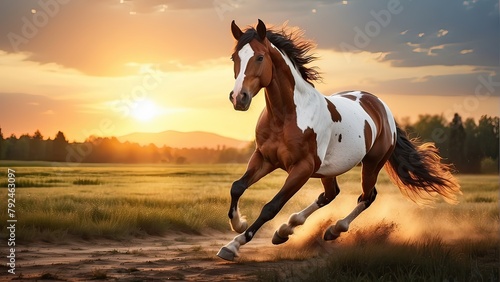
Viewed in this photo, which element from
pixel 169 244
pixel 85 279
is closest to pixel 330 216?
pixel 169 244

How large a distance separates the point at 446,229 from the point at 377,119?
2961 mm

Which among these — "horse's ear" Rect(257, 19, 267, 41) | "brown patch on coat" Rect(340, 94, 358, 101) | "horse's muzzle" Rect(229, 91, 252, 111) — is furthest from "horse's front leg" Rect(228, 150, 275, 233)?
"brown patch on coat" Rect(340, 94, 358, 101)

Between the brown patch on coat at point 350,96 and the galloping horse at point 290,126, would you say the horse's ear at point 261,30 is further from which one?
the brown patch on coat at point 350,96

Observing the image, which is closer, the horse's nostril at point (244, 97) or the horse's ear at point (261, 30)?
the horse's nostril at point (244, 97)

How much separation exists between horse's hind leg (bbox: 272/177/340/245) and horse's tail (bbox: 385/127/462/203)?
1.59m

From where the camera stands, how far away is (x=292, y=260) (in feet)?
28.5

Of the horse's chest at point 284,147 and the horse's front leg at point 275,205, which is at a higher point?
the horse's chest at point 284,147

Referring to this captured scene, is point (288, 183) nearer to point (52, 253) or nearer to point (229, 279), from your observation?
point (229, 279)

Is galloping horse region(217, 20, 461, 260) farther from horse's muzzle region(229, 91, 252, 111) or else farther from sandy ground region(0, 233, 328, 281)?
sandy ground region(0, 233, 328, 281)

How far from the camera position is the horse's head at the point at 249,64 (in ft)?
22.5

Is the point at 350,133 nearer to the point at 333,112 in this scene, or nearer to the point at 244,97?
the point at 333,112

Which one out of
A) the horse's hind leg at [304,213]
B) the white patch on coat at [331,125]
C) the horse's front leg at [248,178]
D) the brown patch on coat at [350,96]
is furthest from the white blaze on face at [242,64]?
the brown patch on coat at [350,96]

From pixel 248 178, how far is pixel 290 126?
764 millimetres

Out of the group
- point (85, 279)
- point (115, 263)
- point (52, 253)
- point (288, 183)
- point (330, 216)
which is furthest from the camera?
point (330, 216)
